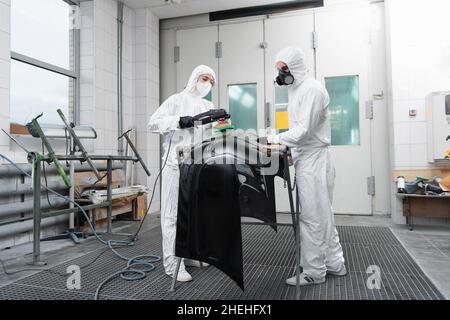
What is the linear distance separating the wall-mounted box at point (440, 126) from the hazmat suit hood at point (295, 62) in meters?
2.15

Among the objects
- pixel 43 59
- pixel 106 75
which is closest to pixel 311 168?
pixel 43 59

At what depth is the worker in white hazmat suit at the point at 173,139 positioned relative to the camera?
6.90 feet

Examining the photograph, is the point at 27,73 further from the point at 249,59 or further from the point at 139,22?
the point at 249,59

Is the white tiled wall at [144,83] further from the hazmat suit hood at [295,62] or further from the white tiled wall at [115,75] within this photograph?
the hazmat suit hood at [295,62]

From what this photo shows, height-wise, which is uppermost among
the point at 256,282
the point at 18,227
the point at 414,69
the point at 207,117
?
the point at 414,69

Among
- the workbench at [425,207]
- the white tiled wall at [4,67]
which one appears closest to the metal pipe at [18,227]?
the white tiled wall at [4,67]

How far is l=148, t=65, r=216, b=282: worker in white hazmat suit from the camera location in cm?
210

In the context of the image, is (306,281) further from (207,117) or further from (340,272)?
(207,117)

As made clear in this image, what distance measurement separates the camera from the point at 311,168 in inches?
77.6

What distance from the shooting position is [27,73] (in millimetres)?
3201

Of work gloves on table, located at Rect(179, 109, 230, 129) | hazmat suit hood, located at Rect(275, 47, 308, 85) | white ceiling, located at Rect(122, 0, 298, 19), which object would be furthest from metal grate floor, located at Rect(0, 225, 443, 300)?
white ceiling, located at Rect(122, 0, 298, 19)

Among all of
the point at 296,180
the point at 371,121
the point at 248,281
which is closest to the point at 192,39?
the point at 371,121

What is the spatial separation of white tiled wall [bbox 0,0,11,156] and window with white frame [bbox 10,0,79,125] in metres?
0.20

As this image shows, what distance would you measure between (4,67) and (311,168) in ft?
8.72
